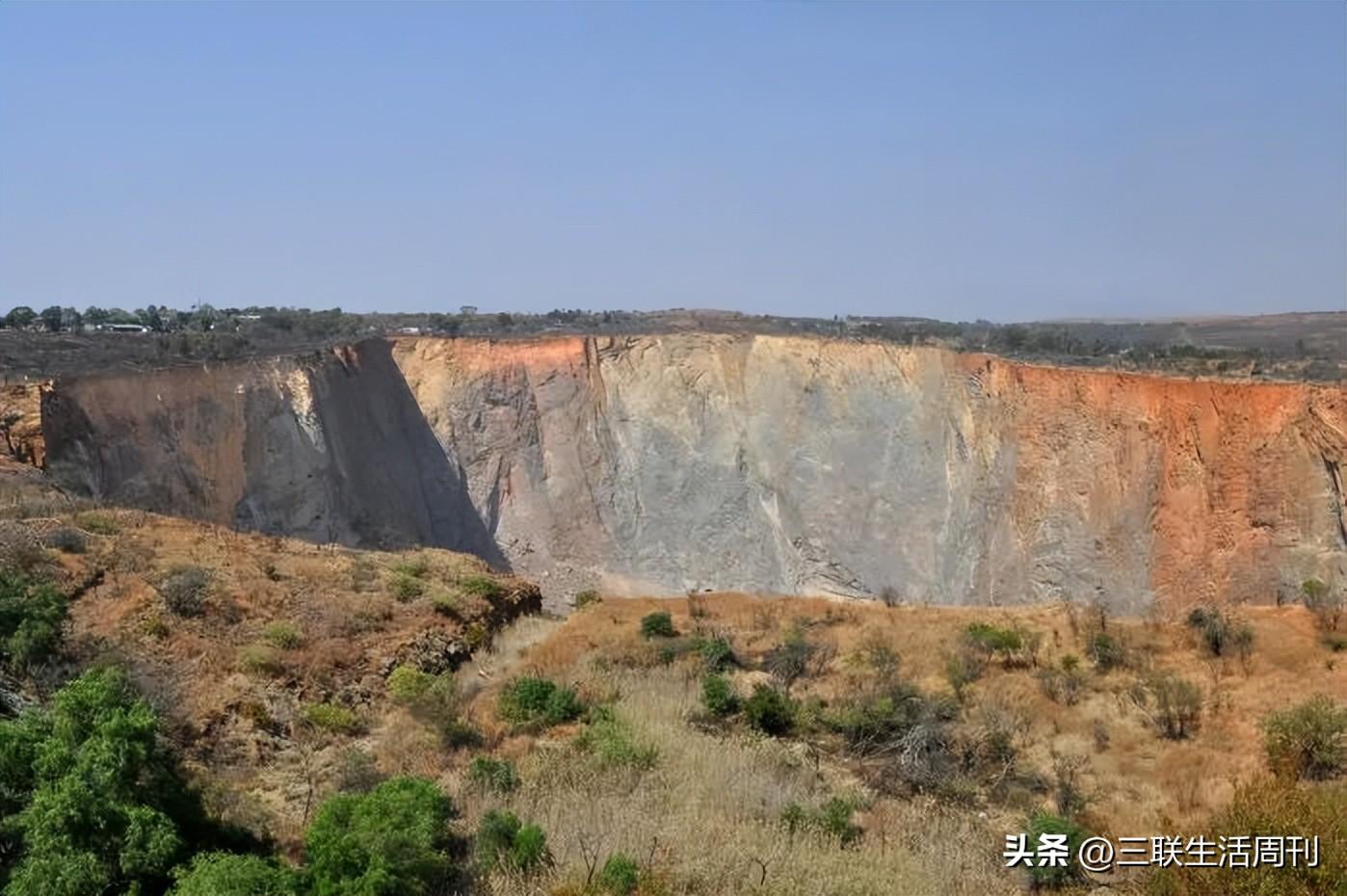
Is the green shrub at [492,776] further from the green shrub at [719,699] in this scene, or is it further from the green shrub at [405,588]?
the green shrub at [405,588]

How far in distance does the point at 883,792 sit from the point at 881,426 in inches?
1061

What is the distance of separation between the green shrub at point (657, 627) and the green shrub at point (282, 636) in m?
5.19

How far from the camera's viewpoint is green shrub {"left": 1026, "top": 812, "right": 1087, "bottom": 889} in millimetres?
8859

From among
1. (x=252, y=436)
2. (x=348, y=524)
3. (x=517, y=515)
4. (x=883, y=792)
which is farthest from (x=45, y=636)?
(x=517, y=515)

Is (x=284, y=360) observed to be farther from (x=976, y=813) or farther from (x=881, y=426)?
(x=976, y=813)

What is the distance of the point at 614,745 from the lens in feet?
33.4

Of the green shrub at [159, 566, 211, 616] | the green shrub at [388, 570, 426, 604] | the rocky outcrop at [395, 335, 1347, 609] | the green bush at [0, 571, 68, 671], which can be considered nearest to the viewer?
the green bush at [0, 571, 68, 671]

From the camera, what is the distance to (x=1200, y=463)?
2892cm

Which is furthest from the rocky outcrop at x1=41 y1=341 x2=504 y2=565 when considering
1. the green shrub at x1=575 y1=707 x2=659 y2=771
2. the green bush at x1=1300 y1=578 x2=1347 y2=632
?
the green bush at x1=1300 y1=578 x2=1347 y2=632

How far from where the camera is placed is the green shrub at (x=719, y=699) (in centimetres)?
1248

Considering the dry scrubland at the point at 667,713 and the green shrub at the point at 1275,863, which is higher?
the green shrub at the point at 1275,863

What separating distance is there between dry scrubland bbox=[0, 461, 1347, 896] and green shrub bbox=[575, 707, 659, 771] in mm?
48

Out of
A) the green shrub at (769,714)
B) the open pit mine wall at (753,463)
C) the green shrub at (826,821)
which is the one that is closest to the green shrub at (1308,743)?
the green shrub at (769,714)

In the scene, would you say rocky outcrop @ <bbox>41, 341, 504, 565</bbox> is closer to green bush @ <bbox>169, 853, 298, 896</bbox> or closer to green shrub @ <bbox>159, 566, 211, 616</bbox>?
green shrub @ <bbox>159, 566, 211, 616</bbox>
